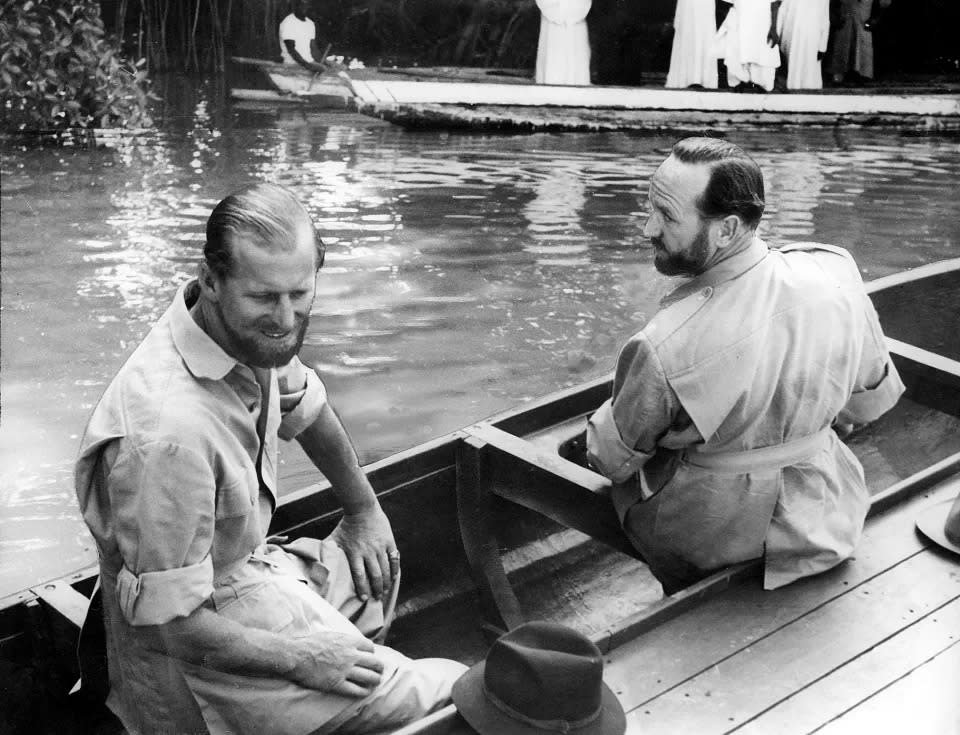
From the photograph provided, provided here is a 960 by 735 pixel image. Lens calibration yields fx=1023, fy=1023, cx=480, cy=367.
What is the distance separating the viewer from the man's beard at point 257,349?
1591mm

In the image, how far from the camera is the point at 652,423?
2021mm

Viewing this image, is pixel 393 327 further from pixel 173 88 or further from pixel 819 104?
pixel 819 104

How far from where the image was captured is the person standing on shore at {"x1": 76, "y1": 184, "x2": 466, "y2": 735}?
1.46 metres

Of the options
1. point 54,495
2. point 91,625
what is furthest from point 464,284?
point 91,625

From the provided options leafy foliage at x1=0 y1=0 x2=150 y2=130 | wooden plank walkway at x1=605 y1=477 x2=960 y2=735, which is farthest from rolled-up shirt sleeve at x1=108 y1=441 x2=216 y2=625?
leafy foliage at x1=0 y1=0 x2=150 y2=130

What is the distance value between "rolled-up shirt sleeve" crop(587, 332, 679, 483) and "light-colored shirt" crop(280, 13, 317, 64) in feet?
15.4

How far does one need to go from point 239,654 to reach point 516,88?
735 centimetres

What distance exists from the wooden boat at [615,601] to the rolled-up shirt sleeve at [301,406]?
0.42 m

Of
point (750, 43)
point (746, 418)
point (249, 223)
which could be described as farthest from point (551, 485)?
point (750, 43)

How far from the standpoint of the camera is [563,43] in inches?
322

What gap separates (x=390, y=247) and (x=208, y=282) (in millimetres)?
5867

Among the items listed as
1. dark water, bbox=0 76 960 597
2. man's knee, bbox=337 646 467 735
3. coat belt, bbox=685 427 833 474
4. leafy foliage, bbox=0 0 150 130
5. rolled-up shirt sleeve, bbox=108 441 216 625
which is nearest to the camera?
rolled-up shirt sleeve, bbox=108 441 216 625

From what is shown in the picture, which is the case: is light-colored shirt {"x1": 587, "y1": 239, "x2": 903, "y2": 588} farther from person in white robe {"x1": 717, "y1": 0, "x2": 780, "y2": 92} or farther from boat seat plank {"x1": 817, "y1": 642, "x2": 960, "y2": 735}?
person in white robe {"x1": 717, "y1": 0, "x2": 780, "y2": 92}

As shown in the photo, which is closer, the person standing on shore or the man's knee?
the person standing on shore
